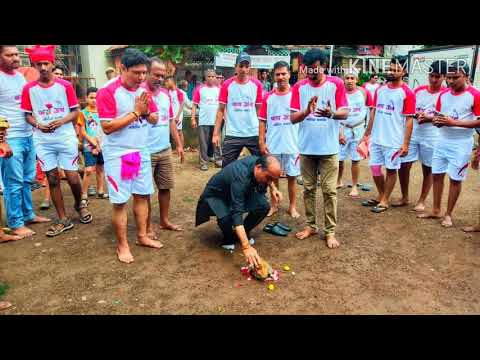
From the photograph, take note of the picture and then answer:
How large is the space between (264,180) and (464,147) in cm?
308

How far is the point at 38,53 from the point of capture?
14.4 feet

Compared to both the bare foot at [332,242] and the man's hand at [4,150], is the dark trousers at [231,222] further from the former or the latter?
the man's hand at [4,150]

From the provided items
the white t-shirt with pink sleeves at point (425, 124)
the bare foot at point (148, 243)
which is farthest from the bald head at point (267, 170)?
the white t-shirt with pink sleeves at point (425, 124)

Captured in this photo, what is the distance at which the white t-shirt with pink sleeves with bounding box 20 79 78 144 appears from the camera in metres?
4.65

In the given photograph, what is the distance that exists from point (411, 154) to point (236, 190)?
11.1ft

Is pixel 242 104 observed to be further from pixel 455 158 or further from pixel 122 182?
pixel 455 158

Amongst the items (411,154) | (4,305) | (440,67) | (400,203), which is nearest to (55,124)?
(4,305)

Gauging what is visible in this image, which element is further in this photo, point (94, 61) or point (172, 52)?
point (94, 61)

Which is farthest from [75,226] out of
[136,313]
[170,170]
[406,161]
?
[406,161]

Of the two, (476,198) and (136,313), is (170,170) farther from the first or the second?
(476,198)

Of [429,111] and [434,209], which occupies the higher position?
[429,111]

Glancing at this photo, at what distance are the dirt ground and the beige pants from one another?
1.07 feet

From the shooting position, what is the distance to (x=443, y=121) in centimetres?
491

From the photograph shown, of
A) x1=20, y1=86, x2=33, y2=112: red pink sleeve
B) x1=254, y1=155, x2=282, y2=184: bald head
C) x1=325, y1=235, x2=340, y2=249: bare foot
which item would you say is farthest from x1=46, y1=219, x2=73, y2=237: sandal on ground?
x1=325, y1=235, x2=340, y2=249: bare foot
